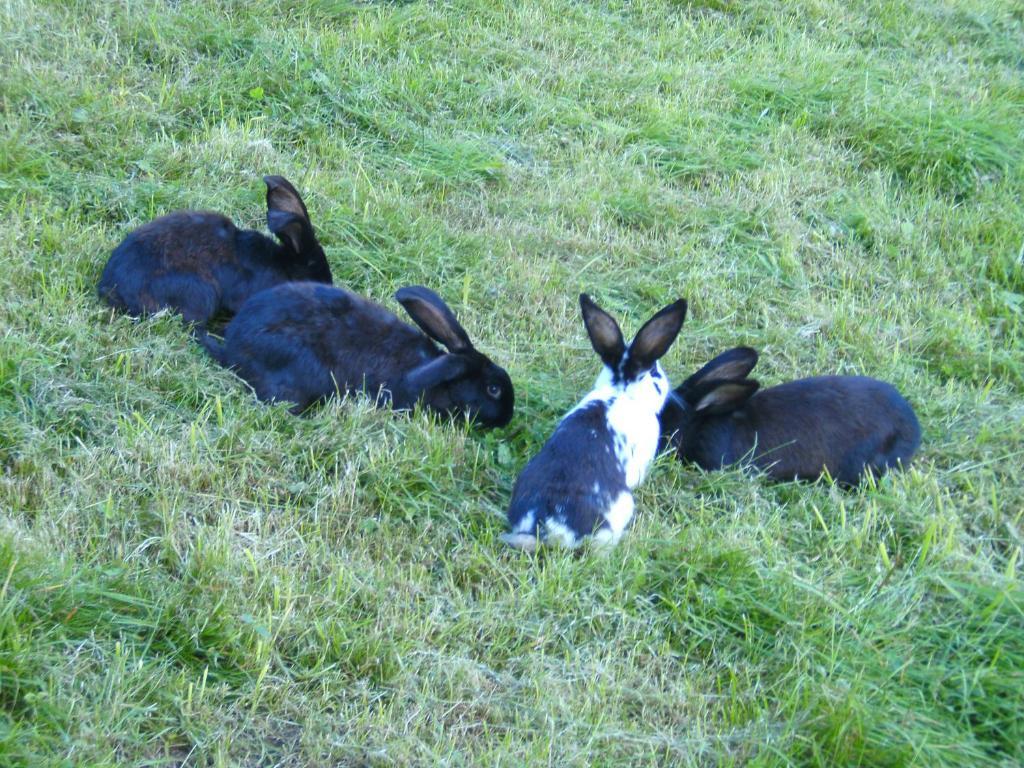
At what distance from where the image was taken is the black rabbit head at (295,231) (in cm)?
547

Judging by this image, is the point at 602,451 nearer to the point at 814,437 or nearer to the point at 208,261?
the point at 814,437

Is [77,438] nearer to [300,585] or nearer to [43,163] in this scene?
[300,585]

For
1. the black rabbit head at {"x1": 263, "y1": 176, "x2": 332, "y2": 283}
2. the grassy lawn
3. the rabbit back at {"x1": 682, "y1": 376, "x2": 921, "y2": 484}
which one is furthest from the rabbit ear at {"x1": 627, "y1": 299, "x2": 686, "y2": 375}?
the black rabbit head at {"x1": 263, "y1": 176, "x2": 332, "y2": 283}

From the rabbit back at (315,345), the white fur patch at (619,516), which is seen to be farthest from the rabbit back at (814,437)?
the rabbit back at (315,345)

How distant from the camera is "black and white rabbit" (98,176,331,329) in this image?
509 cm

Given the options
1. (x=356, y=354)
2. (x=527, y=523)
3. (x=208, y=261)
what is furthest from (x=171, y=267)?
(x=527, y=523)

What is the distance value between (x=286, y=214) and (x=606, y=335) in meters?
1.60

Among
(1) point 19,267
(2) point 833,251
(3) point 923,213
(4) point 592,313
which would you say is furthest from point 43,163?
(3) point 923,213

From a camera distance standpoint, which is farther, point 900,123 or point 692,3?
point 692,3

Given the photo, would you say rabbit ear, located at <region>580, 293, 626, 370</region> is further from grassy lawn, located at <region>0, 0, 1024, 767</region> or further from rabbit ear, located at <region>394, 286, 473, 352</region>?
rabbit ear, located at <region>394, 286, 473, 352</region>

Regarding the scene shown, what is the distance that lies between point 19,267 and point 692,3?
5.49 metres

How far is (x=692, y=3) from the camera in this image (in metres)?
8.72

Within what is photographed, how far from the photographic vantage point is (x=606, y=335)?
5.01 meters

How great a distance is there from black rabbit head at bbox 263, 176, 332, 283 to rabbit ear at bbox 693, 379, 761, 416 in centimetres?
190
